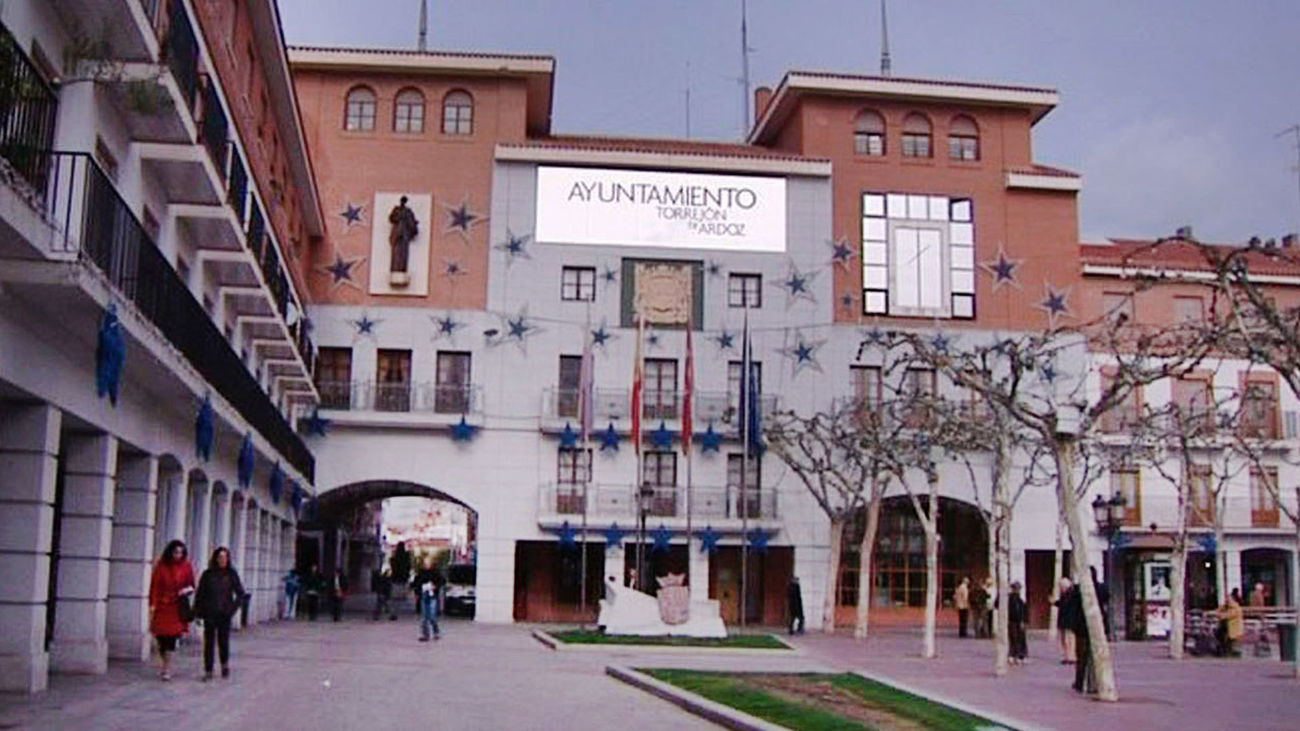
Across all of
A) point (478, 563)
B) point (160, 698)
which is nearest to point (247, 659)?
point (160, 698)

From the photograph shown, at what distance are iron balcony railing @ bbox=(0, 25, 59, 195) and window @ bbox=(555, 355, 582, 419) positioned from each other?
31.4m

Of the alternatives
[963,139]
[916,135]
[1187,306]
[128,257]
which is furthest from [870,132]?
[128,257]

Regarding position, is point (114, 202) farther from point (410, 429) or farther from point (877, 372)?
point (877, 372)

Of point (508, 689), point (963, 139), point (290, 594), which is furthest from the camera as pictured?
point (963, 139)

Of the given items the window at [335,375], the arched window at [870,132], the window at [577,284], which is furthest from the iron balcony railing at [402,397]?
the arched window at [870,132]

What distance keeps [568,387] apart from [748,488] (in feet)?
20.6

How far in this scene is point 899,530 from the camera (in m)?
49.1

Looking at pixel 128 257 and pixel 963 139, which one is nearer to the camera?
pixel 128 257

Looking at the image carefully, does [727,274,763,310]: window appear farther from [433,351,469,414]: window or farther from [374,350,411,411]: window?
A: [374,350,411,411]: window

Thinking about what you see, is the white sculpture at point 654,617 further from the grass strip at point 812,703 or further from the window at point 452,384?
the window at point 452,384

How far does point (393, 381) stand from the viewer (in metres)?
46.5

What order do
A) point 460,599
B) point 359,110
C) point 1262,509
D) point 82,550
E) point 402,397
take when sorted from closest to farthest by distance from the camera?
point 82,550
point 402,397
point 359,110
point 460,599
point 1262,509

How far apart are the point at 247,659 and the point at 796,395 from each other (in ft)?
86.9

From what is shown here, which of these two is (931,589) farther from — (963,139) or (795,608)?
(963,139)
